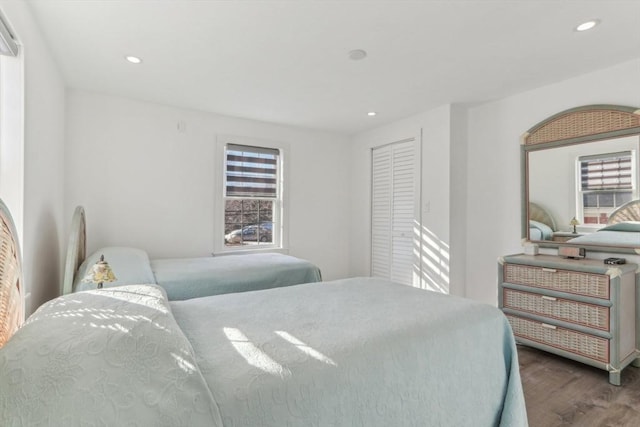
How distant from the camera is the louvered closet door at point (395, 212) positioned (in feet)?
13.8

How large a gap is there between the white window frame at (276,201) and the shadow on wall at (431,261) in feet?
5.84

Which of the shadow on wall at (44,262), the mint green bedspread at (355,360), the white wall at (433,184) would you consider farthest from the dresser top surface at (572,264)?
the shadow on wall at (44,262)

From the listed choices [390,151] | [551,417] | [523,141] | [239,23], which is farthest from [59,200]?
[523,141]

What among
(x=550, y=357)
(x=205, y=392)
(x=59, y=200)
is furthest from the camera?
(x=59, y=200)

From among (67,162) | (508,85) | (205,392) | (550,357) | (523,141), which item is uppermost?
(508,85)

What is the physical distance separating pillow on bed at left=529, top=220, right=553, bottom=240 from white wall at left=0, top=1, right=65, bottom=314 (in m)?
4.07

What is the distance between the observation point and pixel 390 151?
15.0 feet

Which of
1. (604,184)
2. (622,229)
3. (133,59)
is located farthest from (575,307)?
(133,59)

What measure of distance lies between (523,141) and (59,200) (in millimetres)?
4543

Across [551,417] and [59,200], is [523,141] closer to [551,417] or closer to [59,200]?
[551,417]

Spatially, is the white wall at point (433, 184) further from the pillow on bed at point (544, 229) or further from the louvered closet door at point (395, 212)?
the pillow on bed at point (544, 229)

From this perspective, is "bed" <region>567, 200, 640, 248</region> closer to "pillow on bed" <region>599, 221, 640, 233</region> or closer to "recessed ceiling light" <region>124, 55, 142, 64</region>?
"pillow on bed" <region>599, 221, 640, 233</region>

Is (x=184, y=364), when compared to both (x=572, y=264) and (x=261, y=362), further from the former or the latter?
(x=572, y=264)

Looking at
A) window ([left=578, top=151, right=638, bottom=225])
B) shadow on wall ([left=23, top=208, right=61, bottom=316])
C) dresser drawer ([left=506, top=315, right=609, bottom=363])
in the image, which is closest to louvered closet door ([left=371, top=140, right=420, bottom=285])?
dresser drawer ([left=506, top=315, right=609, bottom=363])
